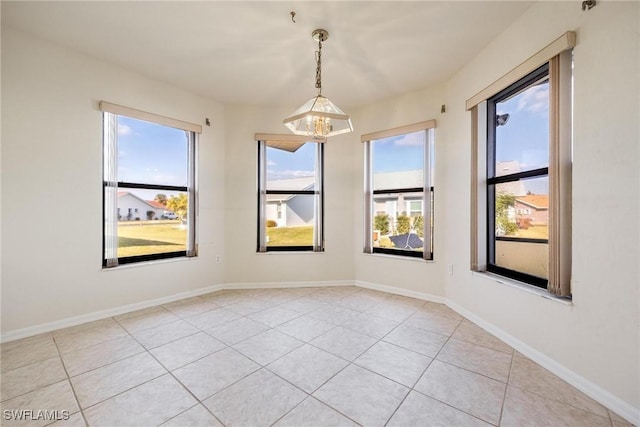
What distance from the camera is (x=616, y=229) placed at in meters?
1.68

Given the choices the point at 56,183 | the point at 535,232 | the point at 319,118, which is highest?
the point at 319,118

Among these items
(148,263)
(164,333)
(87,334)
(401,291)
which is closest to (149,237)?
(148,263)

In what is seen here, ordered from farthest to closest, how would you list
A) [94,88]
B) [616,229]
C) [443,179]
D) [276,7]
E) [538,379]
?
[443,179], [94,88], [276,7], [538,379], [616,229]

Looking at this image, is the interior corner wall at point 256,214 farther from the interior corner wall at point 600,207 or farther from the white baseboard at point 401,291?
the interior corner wall at point 600,207

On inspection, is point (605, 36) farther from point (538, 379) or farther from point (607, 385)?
point (538, 379)

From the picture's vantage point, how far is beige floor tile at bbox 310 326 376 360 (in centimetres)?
235

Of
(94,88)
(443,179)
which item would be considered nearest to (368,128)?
Answer: (443,179)

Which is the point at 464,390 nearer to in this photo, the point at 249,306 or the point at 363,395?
the point at 363,395

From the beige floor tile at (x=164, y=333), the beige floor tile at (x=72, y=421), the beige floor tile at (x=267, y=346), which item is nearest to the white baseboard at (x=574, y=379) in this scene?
the beige floor tile at (x=267, y=346)

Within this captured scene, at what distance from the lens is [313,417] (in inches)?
63.2

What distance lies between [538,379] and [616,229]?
1.18 meters

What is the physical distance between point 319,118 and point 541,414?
2595mm

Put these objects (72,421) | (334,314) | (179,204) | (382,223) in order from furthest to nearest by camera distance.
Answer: (382,223) → (179,204) → (334,314) → (72,421)

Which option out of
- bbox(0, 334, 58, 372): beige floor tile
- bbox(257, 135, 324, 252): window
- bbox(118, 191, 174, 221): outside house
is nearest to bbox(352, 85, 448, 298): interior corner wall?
bbox(257, 135, 324, 252): window
